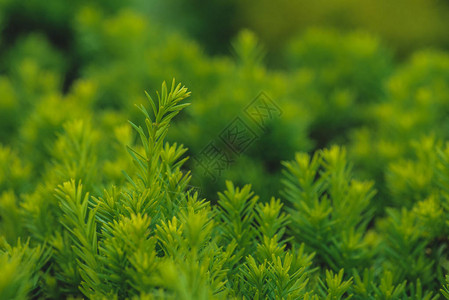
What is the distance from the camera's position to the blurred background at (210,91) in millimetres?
1417

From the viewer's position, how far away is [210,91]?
1.78m

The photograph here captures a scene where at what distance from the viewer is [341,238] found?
104 cm

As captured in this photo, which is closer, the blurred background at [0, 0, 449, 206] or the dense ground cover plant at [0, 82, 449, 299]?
the dense ground cover plant at [0, 82, 449, 299]

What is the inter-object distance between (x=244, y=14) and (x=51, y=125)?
355cm

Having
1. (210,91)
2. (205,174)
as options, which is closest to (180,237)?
(205,174)

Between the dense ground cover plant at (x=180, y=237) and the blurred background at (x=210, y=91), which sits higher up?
the blurred background at (x=210, y=91)

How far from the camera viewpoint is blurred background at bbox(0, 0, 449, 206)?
142 centimetres

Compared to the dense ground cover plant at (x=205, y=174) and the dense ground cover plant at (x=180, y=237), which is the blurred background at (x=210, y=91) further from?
the dense ground cover plant at (x=180, y=237)

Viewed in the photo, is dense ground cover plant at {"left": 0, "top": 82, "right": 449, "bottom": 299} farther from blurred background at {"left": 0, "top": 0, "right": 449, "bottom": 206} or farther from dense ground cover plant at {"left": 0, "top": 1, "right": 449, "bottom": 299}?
blurred background at {"left": 0, "top": 0, "right": 449, "bottom": 206}

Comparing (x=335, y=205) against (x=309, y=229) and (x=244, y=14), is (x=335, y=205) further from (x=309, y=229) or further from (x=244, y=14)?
(x=244, y=14)

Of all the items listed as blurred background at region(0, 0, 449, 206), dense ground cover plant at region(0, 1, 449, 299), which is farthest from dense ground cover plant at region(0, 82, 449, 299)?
blurred background at region(0, 0, 449, 206)

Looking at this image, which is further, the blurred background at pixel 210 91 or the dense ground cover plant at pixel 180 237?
the blurred background at pixel 210 91

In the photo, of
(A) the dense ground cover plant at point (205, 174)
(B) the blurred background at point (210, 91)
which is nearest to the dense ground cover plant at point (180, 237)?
(A) the dense ground cover plant at point (205, 174)

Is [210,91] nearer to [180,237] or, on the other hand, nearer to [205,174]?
[205,174]
